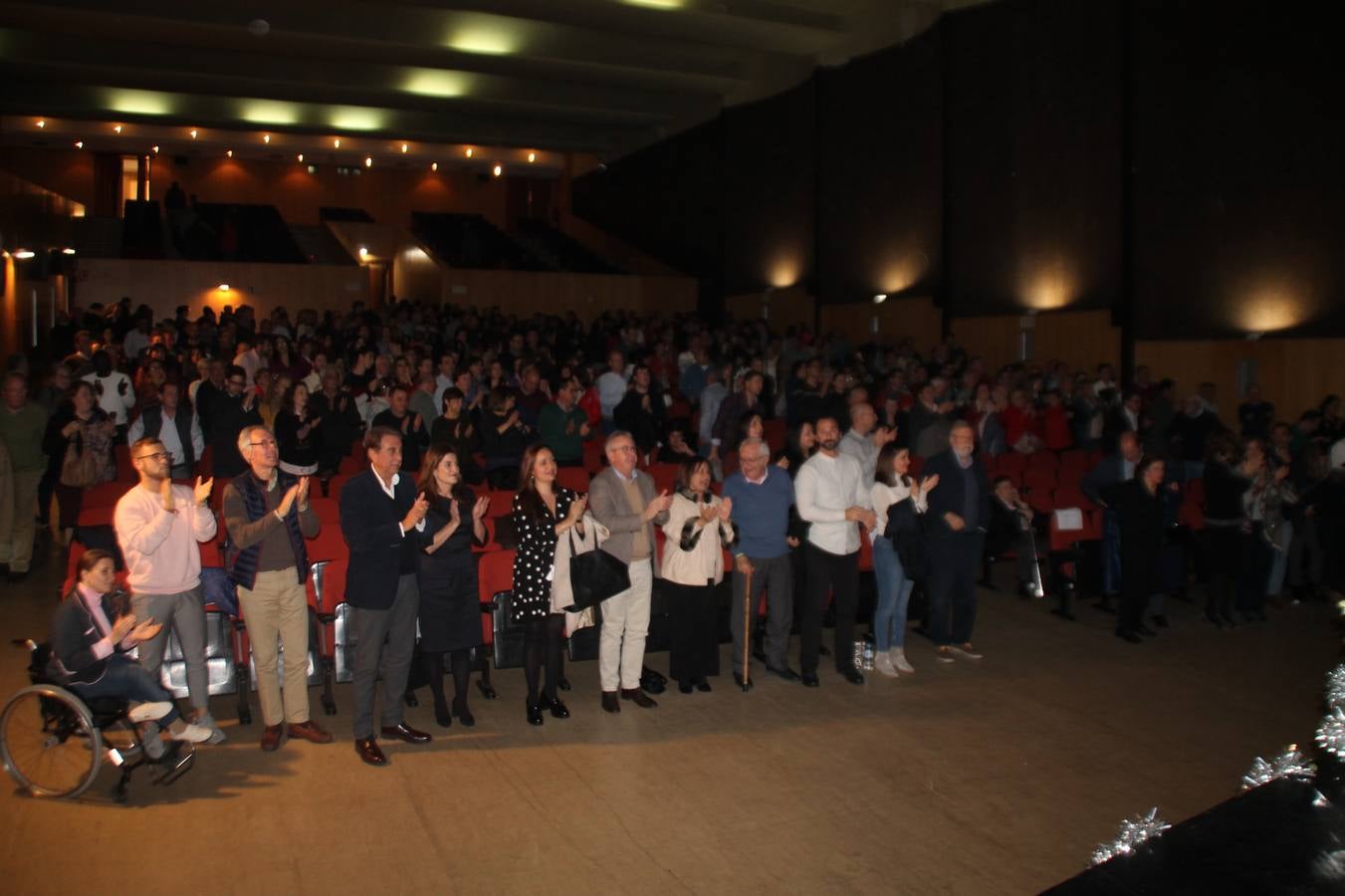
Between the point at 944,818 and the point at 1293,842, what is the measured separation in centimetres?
285

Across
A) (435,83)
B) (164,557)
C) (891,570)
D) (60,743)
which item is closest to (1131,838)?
(60,743)

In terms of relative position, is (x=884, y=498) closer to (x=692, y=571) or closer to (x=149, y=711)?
(x=692, y=571)

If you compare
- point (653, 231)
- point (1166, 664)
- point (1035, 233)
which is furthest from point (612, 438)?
point (653, 231)

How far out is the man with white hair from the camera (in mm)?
6012

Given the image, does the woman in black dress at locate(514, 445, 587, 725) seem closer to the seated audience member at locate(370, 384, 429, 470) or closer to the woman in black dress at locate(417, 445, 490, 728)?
the woman in black dress at locate(417, 445, 490, 728)

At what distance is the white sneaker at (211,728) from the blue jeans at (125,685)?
444 mm

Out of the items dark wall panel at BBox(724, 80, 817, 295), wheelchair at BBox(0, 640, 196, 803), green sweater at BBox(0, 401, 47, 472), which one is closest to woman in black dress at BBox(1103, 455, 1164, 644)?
wheelchair at BBox(0, 640, 196, 803)

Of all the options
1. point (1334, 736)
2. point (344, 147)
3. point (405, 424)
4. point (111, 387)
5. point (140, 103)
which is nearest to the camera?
point (1334, 736)

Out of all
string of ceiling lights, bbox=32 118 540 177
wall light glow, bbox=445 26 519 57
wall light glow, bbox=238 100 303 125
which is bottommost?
wall light glow, bbox=445 26 519 57

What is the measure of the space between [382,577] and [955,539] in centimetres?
376

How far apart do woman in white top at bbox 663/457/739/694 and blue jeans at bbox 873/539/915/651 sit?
1.15 meters

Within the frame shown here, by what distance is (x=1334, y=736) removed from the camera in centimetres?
228

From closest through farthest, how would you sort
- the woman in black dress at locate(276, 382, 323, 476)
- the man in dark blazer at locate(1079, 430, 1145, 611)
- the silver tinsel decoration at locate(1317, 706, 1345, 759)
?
the silver tinsel decoration at locate(1317, 706, 1345, 759)
the man in dark blazer at locate(1079, 430, 1145, 611)
the woman in black dress at locate(276, 382, 323, 476)

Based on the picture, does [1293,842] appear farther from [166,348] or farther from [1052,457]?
[166,348]
